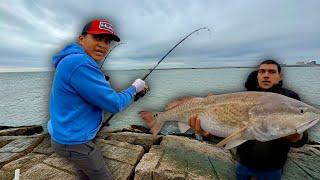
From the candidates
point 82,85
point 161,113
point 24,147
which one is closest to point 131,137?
point 24,147

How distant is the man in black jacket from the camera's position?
151 inches

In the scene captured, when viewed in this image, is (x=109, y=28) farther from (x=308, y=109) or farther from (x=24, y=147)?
(x=24, y=147)

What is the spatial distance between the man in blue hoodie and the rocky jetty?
232 centimetres

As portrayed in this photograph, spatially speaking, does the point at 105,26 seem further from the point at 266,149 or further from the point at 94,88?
the point at 266,149

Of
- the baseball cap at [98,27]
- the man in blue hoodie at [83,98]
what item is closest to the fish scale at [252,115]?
the man in blue hoodie at [83,98]

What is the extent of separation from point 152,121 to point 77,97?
1.37 meters

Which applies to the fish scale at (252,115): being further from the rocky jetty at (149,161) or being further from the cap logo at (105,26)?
the rocky jetty at (149,161)

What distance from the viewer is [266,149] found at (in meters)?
3.83

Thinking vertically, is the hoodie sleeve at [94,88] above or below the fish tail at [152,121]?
above

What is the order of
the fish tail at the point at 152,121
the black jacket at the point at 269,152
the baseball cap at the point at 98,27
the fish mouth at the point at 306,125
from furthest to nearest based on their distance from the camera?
the fish tail at the point at 152,121 < the black jacket at the point at 269,152 < the baseball cap at the point at 98,27 < the fish mouth at the point at 306,125

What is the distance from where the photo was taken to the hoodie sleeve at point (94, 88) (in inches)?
125

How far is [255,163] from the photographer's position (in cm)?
392

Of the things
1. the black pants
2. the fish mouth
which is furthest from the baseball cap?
the fish mouth

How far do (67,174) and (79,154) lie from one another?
264 centimetres
